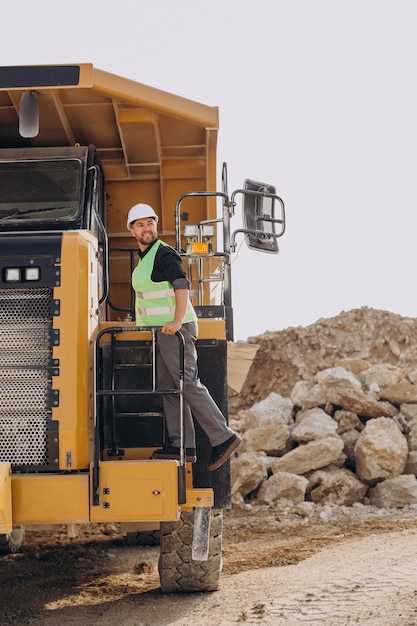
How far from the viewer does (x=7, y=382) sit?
17.6ft

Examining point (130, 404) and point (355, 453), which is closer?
point (130, 404)

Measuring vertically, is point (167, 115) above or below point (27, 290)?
above

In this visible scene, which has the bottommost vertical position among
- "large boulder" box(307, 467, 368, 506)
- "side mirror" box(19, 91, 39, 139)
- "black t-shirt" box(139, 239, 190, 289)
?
"large boulder" box(307, 467, 368, 506)

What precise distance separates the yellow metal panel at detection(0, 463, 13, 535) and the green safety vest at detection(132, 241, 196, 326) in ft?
4.13

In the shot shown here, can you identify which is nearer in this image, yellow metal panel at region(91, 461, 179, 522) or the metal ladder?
yellow metal panel at region(91, 461, 179, 522)

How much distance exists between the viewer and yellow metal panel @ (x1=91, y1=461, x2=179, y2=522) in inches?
203

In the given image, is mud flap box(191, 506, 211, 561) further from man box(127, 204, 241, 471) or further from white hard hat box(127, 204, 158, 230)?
white hard hat box(127, 204, 158, 230)

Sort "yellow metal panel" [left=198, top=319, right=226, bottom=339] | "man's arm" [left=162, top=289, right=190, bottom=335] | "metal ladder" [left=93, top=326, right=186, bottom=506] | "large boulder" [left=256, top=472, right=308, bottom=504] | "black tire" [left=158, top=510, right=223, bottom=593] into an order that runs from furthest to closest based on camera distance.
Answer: "large boulder" [left=256, top=472, right=308, bottom=504] < "black tire" [left=158, top=510, right=223, bottom=593] < "yellow metal panel" [left=198, top=319, right=226, bottom=339] < "metal ladder" [left=93, top=326, right=186, bottom=506] < "man's arm" [left=162, top=289, right=190, bottom=335]

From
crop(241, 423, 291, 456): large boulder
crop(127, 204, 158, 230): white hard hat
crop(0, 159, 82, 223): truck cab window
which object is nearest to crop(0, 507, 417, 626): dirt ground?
crop(241, 423, 291, 456): large boulder

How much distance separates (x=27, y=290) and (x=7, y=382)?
552mm

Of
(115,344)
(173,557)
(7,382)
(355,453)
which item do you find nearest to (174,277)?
(115,344)

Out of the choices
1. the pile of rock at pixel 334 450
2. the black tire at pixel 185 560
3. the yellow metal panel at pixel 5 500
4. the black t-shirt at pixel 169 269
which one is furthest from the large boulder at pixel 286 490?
the yellow metal panel at pixel 5 500

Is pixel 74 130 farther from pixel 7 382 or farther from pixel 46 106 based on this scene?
pixel 7 382

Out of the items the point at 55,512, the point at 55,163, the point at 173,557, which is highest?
the point at 55,163
